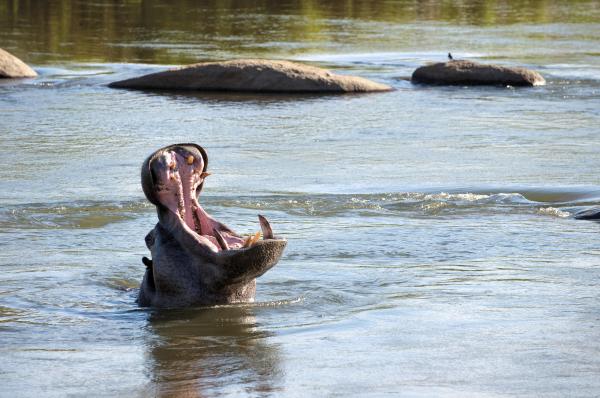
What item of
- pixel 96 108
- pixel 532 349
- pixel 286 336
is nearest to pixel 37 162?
pixel 96 108

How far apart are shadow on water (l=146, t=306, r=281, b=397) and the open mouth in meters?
0.40

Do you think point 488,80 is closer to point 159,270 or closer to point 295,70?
point 295,70

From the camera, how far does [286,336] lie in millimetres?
6504

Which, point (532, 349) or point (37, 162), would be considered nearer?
point (532, 349)

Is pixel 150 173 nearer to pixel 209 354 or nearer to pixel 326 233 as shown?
pixel 209 354

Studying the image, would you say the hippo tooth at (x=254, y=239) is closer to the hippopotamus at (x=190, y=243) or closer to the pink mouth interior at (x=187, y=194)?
the hippopotamus at (x=190, y=243)

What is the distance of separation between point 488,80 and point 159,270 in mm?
13107

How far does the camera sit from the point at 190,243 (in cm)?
673

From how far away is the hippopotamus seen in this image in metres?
6.62

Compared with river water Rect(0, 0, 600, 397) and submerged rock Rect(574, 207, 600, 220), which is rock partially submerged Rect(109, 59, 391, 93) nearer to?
river water Rect(0, 0, 600, 397)

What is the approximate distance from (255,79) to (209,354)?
12784 mm

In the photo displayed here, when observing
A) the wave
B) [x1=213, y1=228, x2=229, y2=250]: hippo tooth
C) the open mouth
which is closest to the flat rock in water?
the wave

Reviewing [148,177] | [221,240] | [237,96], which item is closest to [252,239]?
[221,240]

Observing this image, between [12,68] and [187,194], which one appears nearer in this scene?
[187,194]
